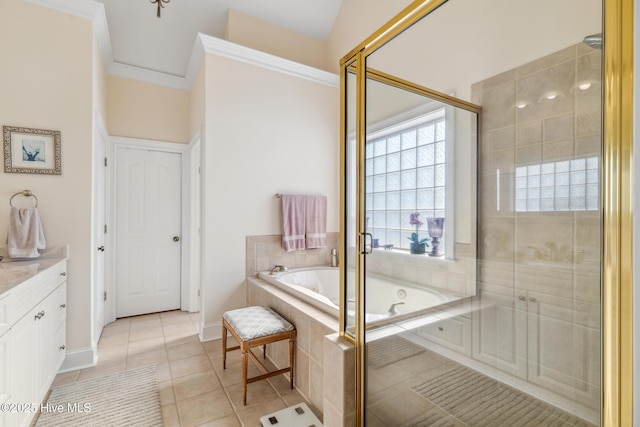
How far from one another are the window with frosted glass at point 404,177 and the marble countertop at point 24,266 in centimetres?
166

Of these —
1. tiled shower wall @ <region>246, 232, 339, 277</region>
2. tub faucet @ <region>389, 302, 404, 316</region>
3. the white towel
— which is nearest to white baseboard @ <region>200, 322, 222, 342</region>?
tiled shower wall @ <region>246, 232, 339, 277</region>

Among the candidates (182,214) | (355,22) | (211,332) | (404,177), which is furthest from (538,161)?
(182,214)

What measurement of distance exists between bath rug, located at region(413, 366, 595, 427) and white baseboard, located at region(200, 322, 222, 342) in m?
2.14

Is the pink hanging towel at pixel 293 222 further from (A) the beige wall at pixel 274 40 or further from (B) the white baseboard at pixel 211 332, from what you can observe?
(A) the beige wall at pixel 274 40

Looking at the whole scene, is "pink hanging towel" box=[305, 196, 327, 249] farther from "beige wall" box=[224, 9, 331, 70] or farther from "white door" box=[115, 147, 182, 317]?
"beige wall" box=[224, 9, 331, 70]

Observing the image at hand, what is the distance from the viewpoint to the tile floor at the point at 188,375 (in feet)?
5.96

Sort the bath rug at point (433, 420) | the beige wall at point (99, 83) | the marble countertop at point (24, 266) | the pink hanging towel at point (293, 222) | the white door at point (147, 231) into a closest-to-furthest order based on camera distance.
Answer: the bath rug at point (433, 420) < the marble countertop at point (24, 266) < the beige wall at point (99, 83) < the pink hanging towel at point (293, 222) < the white door at point (147, 231)

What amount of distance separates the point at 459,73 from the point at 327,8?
10.0 ft

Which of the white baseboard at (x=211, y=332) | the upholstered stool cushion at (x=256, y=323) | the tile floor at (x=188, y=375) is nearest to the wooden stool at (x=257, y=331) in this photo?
the upholstered stool cushion at (x=256, y=323)

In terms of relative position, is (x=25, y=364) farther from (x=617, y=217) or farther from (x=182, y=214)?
(x=617, y=217)

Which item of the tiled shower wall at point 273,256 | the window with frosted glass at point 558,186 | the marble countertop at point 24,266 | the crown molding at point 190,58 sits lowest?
the tiled shower wall at point 273,256

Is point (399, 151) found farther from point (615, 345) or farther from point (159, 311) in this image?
point (159, 311)

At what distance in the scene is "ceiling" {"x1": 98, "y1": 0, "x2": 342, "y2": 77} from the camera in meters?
3.05

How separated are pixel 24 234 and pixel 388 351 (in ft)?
8.17
